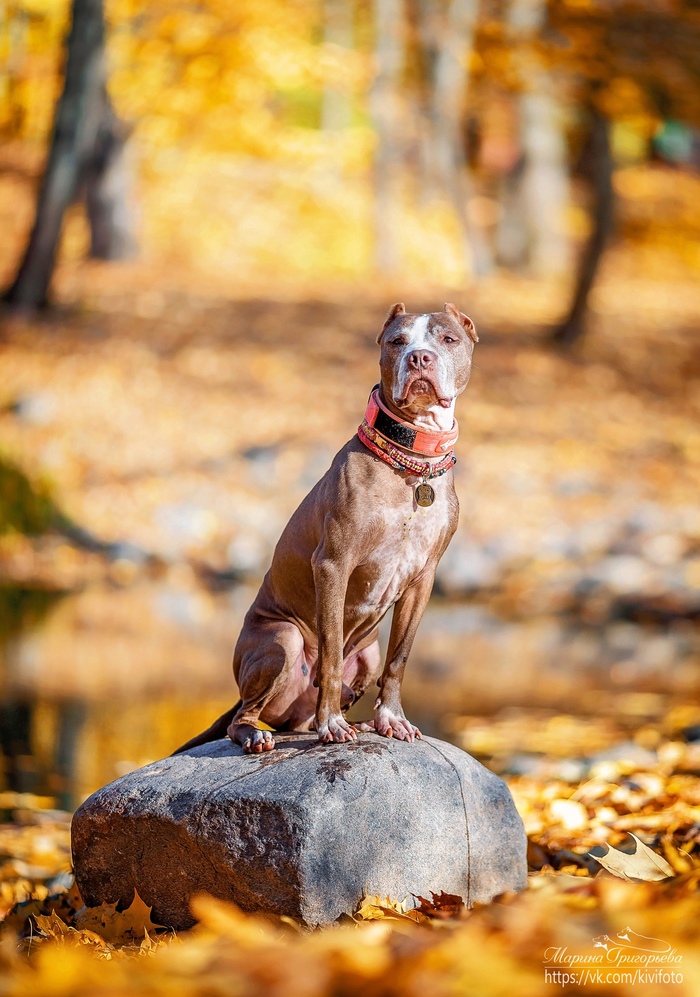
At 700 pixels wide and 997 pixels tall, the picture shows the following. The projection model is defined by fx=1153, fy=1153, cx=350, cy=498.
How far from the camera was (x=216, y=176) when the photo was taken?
20.2 metres

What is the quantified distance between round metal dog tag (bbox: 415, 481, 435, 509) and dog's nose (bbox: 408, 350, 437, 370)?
383mm

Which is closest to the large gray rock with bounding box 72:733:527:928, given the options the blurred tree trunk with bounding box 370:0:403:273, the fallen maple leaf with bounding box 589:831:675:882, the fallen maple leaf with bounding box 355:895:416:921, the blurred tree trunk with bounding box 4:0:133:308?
the fallen maple leaf with bounding box 355:895:416:921

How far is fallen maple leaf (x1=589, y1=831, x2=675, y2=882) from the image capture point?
3.37m

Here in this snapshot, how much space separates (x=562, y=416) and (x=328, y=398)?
2.71 metres

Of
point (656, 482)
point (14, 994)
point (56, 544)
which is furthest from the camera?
point (656, 482)

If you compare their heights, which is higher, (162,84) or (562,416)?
(162,84)

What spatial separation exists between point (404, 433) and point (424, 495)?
0.67 ft

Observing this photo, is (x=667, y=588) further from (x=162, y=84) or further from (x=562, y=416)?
(x=162, y=84)

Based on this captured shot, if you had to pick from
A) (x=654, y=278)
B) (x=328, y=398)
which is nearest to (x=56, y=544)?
(x=328, y=398)

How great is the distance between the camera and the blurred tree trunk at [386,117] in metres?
18.8

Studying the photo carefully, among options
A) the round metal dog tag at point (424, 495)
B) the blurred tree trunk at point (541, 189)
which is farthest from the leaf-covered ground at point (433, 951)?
the blurred tree trunk at point (541, 189)
